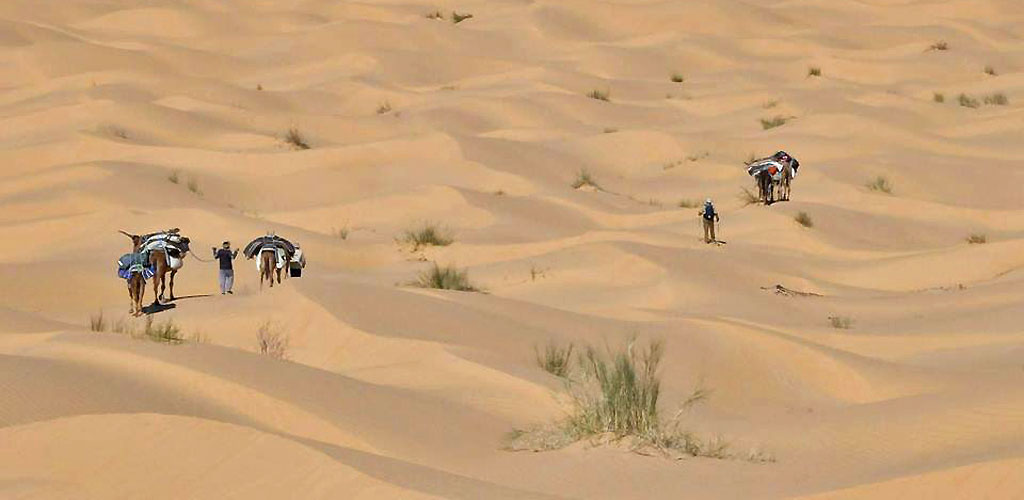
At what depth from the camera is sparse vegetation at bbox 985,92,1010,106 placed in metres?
24.0

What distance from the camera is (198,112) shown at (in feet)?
73.3

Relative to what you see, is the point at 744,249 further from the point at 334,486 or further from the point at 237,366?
the point at 334,486

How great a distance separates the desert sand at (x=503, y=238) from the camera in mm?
5746

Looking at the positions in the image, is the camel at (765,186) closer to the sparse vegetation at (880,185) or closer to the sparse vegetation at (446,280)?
the sparse vegetation at (880,185)

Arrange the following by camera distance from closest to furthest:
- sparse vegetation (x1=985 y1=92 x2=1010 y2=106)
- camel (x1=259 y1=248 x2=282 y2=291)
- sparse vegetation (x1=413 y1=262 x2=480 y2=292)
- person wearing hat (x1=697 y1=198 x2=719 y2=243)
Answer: camel (x1=259 y1=248 x2=282 y2=291)
sparse vegetation (x1=413 y1=262 x2=480 y2=292)
person wearing hat (x1=697 y1=198 x2=719 y2=243)
sparse vegetation (x1=985 y1=92 x2=1010 y2=106)

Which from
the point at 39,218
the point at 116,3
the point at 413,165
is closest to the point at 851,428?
the point at 39,218

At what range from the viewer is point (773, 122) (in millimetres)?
22906

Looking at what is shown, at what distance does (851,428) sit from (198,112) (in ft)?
56.0

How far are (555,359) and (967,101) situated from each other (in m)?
17.0

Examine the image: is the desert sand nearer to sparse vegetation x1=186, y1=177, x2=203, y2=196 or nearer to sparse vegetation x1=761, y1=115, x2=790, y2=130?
sparse vegetation x1=761, y1=115, x2=790, y2=130

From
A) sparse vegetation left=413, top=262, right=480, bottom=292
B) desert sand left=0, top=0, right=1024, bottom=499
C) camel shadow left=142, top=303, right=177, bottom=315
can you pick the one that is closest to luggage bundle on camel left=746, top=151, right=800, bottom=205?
desert sand left=0, top=0, right=1024, bottom=499

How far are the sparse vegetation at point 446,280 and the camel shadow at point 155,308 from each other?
6.71 feet

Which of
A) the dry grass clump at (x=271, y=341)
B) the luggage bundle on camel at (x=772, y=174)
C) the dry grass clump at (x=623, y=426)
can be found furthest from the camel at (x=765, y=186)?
the dry grass clump at (x=623, y=426)

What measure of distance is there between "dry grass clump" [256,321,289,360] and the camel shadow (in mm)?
1682
